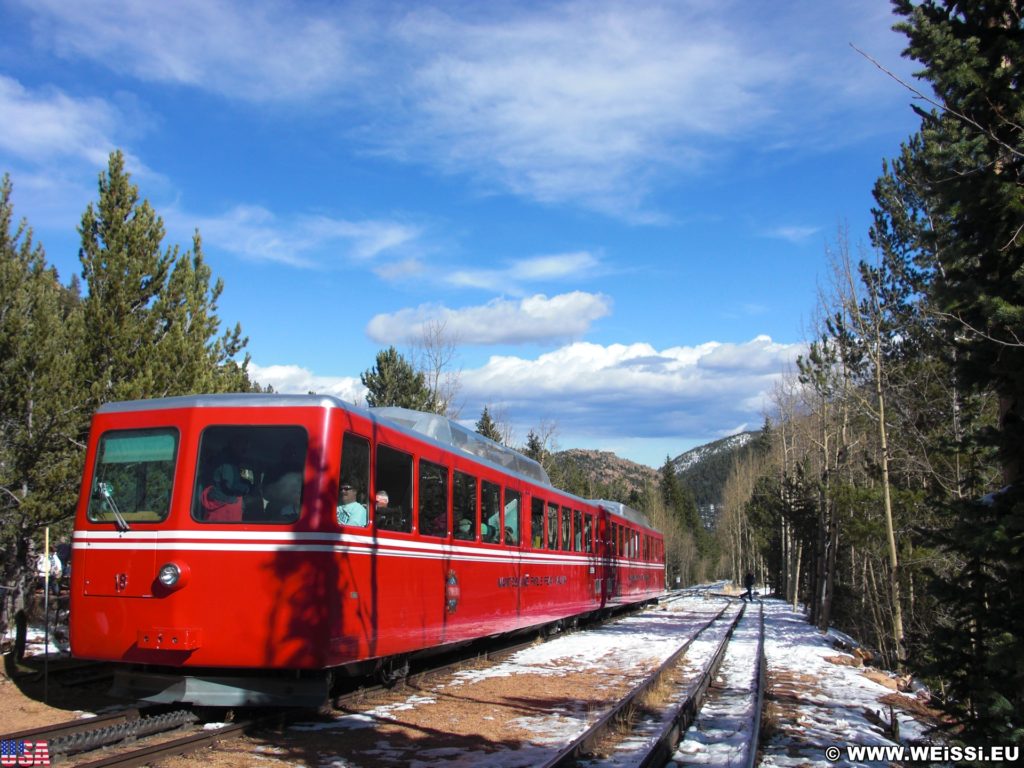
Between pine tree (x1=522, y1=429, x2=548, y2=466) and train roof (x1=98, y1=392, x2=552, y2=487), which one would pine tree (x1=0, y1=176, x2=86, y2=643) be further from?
pine tree (x1=522, y1=429, x2=548, y2=466)

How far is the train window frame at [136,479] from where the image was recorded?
7.59 meters

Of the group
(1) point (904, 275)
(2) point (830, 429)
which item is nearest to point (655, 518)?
(2) point (830, 429)

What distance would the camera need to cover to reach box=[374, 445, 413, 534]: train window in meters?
8.59

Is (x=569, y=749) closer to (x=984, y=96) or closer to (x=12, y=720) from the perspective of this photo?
(x=12, y=720)

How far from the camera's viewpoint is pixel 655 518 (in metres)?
82.6

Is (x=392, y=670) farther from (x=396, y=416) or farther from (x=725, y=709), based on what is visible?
(x=725, y=709)

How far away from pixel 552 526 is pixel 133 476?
30.3 ft

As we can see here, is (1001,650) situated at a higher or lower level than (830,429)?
lower

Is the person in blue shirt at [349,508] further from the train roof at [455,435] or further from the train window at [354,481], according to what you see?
the train roof at [455,435]

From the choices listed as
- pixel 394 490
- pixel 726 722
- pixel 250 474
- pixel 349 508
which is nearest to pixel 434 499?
pixel 394 490

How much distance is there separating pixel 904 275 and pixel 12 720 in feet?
62.4

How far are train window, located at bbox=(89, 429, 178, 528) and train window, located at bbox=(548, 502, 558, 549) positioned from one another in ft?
29.2

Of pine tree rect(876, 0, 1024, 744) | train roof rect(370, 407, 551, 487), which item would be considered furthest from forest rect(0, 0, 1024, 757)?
train roof rect(370, 407, 551, 487)

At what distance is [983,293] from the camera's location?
5457 millimetres
